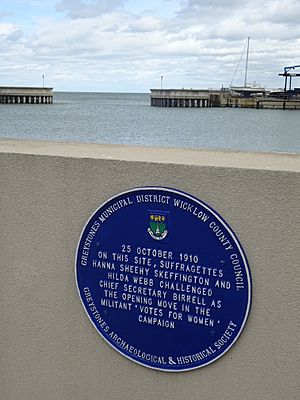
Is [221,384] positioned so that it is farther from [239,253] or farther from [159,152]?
[159,152]

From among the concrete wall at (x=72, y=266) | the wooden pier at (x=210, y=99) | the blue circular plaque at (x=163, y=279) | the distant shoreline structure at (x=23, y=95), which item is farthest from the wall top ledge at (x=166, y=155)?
the distant shoreline structure at (x=23, y=95)

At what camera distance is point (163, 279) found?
2785 mm

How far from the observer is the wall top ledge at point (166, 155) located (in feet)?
8.75

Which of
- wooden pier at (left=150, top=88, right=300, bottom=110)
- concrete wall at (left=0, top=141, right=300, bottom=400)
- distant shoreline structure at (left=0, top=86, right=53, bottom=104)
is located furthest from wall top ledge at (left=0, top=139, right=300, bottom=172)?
distant shoreline structure at (left=0, top=86, right=53, bottom=104)

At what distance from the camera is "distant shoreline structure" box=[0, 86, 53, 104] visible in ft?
288

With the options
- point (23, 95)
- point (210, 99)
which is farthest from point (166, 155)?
point (23, 95)

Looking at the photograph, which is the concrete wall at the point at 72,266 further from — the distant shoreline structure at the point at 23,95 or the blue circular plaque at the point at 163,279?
the distant shoreline structure at the point at 23,95

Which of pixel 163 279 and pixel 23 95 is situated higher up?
pixel 23 95

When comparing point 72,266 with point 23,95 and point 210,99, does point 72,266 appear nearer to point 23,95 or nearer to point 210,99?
point 210,99

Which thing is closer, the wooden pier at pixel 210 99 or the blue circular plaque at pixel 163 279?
the blue circular plaque at pixel 163 279

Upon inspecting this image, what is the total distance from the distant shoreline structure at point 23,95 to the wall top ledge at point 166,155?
88.0 metres

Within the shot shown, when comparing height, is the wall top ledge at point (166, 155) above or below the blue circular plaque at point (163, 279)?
above

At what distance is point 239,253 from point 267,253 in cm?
13

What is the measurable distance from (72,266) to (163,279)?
0.55m
